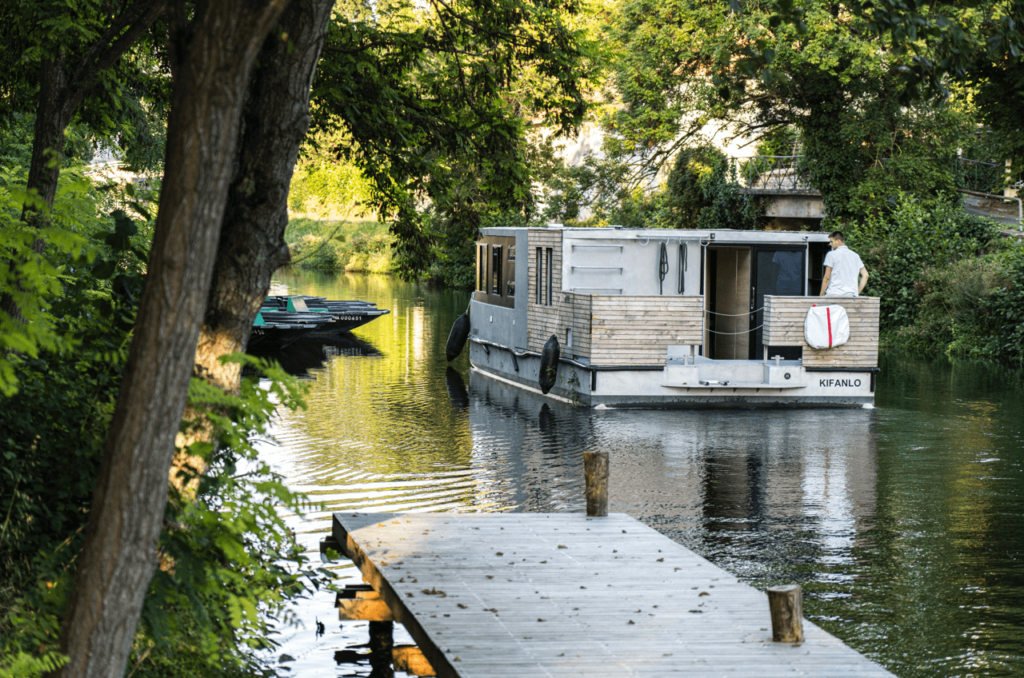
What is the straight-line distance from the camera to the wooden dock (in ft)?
18.6

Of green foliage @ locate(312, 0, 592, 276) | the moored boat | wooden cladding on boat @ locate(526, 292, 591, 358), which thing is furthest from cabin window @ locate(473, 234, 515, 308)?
green foliage @ locate(312, 0, 592, 276)

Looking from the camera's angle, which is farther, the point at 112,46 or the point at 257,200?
the point at 112,46

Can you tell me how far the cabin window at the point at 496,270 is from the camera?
2219cm

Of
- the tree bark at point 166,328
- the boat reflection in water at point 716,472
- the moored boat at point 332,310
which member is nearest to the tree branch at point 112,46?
the tree bark at point 166,328

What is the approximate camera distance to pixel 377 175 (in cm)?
984

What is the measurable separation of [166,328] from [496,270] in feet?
61.2

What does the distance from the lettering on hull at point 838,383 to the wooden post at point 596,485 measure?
9915mm

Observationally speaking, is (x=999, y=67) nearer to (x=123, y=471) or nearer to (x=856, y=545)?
(x=856, y=545)

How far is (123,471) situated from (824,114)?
30.6m

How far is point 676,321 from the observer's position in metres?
17.6

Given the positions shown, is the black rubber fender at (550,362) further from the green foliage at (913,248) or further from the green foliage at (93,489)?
the green foliage at (913,248)

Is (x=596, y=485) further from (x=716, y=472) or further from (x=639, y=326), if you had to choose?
(x=639, y=326)

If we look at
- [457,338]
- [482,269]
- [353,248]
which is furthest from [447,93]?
[353,248]

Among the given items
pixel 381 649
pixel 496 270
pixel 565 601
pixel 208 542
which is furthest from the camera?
pixel 496 270
